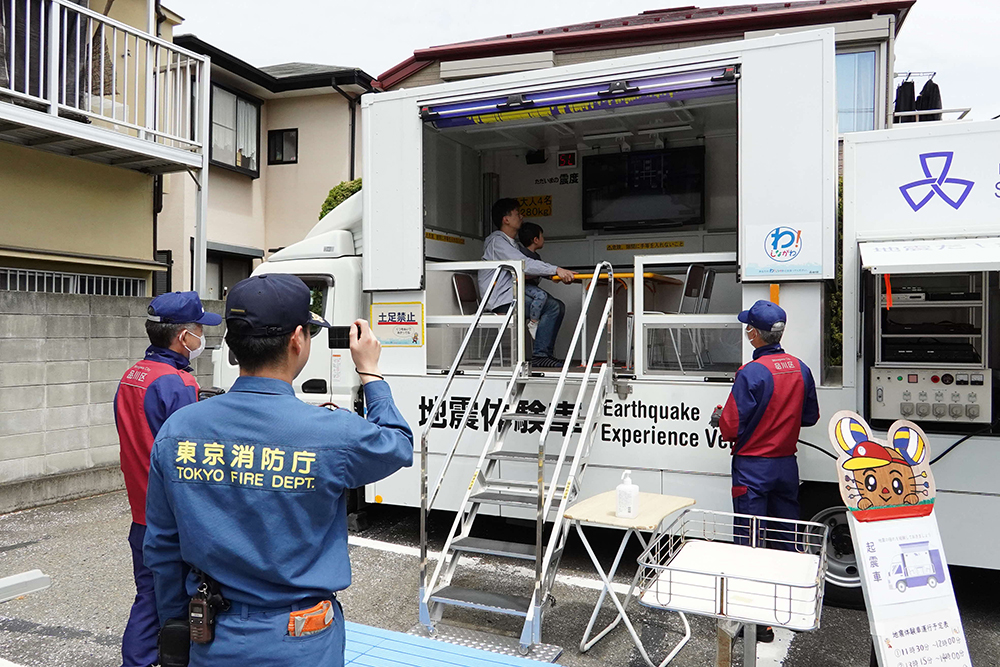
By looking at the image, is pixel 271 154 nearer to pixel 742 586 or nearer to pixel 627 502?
pixel 627 502

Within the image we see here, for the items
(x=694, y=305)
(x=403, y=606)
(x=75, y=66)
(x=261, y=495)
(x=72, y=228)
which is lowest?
(x=403, y=606)

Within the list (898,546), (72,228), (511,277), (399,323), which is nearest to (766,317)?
(898,546)

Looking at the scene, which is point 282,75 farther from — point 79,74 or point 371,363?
point 371,363

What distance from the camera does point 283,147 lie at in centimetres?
1532

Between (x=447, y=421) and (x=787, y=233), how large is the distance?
2.53m

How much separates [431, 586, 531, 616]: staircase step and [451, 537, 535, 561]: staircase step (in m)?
0.22

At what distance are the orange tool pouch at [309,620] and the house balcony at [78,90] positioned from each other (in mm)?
6530

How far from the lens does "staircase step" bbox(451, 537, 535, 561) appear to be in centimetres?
415

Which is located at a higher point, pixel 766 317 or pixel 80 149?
pixel 80 149

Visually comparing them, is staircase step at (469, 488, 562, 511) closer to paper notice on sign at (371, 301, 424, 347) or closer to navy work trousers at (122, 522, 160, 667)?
paper notice on sign at (371, 301, 424, 347)

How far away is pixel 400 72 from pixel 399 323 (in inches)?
317

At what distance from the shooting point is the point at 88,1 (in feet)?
27.9

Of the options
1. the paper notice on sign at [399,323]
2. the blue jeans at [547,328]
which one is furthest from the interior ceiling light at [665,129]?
the paper notice on sign at [399,323]

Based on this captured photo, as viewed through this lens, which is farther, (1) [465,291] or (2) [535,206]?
(2) [535,206]
